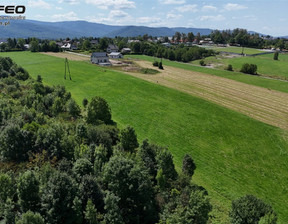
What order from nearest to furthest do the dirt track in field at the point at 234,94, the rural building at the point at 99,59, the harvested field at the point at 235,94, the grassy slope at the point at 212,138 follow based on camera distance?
1. the grassy slope at the point at 212,138
2. the harvested field at the point at 235,94
3. the dirt track in field at the point at 234,94
4. the rural building at the point at 99,59

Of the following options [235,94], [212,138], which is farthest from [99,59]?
[212,138]

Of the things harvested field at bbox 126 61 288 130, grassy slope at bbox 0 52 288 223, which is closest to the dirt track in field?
harvested field at bbox 126 61 288 130

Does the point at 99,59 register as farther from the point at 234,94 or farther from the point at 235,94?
the point at 235,94

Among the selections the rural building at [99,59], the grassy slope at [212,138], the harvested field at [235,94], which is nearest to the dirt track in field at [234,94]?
the harvested field at [235,94]

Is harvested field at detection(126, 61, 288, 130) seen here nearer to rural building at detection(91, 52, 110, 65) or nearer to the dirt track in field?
the dirt track in field

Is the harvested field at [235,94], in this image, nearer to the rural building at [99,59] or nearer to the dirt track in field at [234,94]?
the dirt track in field at [234,94]

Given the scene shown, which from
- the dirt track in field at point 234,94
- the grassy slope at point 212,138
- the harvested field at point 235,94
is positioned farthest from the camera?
the dirt track in field at point 234,94
